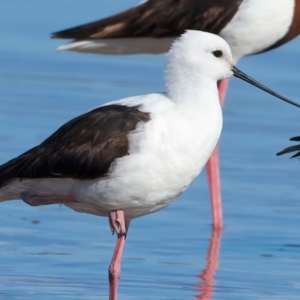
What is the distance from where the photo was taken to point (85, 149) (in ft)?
26.6

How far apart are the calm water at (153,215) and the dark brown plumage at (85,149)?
844 mm

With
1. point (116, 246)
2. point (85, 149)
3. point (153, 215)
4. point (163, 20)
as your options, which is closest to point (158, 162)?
point (85, 149)

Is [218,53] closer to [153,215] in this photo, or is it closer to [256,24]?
[153,215]

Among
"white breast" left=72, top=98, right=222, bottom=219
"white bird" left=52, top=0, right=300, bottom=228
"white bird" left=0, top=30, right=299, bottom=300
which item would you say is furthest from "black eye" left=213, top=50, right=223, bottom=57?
"white bird" left=52, top=0, right=300, bottom=228

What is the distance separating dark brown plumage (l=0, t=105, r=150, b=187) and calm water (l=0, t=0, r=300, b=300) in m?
0.84

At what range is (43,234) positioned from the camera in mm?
9883

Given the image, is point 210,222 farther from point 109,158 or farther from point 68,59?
point 68,59

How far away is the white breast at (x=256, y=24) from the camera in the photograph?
11.2 m

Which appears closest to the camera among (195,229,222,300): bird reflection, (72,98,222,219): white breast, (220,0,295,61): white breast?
(72,98,222,219): white breast

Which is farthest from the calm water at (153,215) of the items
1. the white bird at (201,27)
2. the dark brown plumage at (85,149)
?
the dark brown plumage at (85,149)

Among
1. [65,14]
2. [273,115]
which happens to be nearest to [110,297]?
[273,115]

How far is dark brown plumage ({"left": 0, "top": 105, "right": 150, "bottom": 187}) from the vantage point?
7996 millimetres

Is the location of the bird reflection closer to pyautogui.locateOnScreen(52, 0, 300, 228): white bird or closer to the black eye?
pyautogui.locateOnScreen(52, 0, 300, 228): white bird

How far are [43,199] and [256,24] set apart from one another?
137 inches
